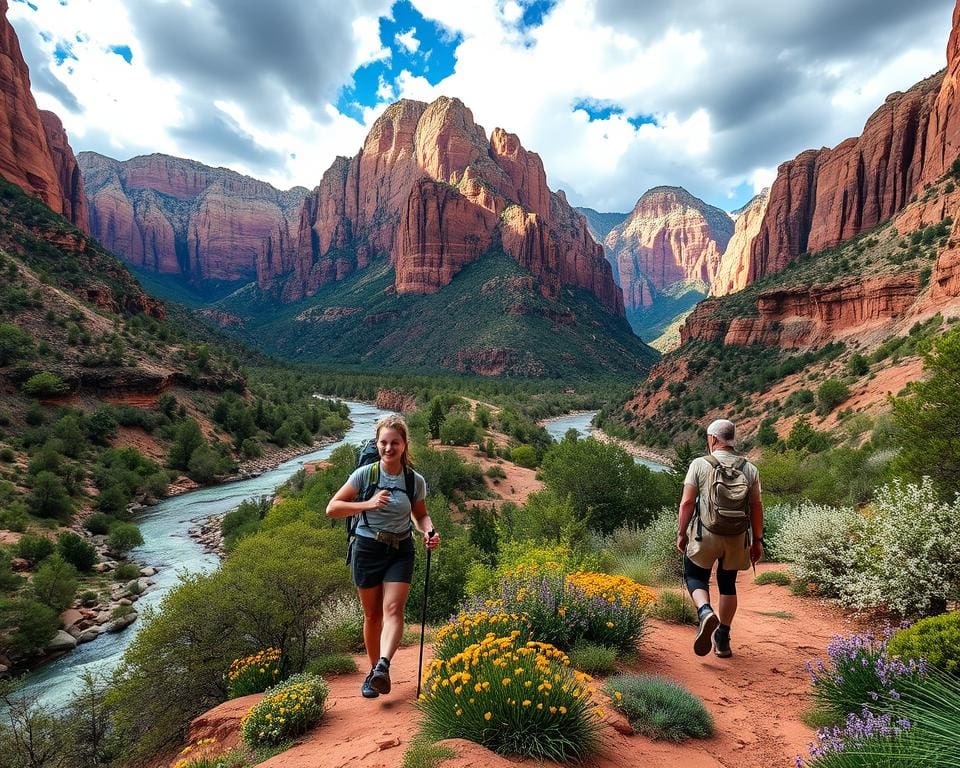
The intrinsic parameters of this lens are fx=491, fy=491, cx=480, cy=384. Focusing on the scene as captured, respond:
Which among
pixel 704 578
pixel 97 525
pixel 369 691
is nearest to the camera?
pixel 369 691

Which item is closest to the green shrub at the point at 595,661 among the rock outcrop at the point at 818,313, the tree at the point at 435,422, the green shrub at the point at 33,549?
the green shrub at the point at 33,549

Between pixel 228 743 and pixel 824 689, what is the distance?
16.9 ft

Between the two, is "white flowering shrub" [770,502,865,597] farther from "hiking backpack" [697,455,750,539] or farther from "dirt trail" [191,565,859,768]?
"hiking backpack" [697,455,750,539]

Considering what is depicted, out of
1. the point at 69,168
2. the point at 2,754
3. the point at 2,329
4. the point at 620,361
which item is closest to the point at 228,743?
the point at 2,754

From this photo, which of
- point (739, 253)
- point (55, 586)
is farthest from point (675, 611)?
point (739, 253)

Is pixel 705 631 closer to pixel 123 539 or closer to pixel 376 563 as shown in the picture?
pixel 376 563

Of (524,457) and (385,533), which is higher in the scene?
(385,533)

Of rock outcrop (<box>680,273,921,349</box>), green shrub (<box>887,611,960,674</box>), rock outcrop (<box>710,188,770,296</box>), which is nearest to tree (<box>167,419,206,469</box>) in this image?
green shrub (<box>887,611,960,674</box>)

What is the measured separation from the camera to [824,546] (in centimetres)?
670

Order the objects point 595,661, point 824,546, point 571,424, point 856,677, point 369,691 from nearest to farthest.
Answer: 1. point 856,677
2. point 369,691
3. point 595,661
4. point 824,546
5. point 571,424

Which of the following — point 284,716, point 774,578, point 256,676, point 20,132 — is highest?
point 20,132

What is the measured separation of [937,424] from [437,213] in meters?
126

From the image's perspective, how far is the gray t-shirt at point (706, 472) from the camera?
14.9 feet

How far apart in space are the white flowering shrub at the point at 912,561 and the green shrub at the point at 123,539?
2434cm
